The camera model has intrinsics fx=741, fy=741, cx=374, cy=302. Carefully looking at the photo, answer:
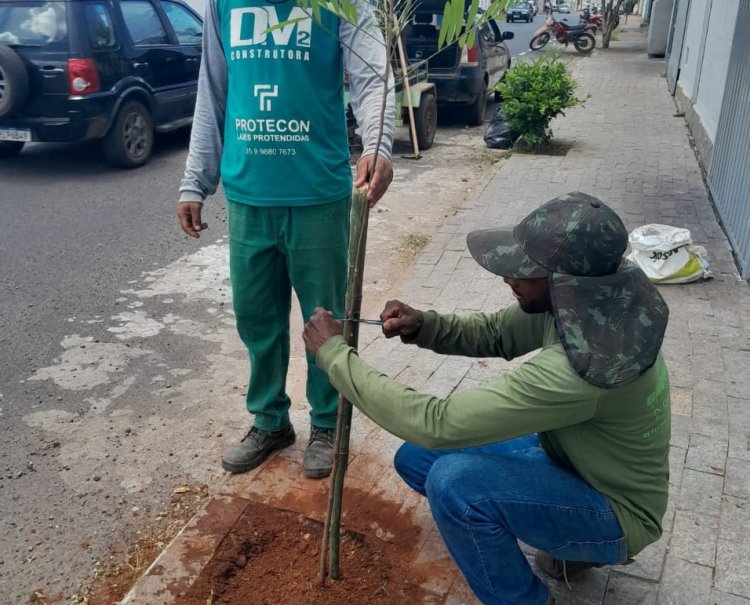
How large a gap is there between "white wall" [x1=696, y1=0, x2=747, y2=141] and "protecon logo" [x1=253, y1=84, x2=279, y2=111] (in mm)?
6343

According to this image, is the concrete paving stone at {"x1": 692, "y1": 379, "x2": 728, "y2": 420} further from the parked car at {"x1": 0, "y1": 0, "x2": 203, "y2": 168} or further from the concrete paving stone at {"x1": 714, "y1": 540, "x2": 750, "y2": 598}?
the parked car at {"x1": 0, "y1": 0, "x2": 203, "y2": 168}

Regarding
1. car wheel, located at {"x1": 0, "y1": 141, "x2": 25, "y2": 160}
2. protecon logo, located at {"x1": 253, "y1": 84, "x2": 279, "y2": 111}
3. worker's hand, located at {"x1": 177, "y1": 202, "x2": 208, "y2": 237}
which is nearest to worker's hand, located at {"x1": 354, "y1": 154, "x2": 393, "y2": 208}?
protecon logo, located at {"x1": 253, "y1": 84, "x2": 279, "y2": 111}

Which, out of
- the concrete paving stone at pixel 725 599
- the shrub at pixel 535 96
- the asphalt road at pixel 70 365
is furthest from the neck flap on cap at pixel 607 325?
the shrub at pixel 535 96

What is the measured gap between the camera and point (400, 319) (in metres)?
2.30

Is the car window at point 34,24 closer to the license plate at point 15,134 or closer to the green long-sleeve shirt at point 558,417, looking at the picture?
the license plate at point 15,134

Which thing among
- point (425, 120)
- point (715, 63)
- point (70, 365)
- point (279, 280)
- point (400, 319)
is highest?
point (715, 63)

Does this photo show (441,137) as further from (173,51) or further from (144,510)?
(144,510)

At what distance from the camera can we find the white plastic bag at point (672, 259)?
496cm

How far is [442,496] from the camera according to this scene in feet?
6.85

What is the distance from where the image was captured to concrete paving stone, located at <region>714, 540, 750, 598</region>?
→ 7.94 ft

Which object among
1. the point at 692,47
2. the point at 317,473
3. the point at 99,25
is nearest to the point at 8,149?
the point at 99,25

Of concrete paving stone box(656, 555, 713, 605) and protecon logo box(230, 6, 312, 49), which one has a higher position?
protecon logo box(230, 6, 312, 49)

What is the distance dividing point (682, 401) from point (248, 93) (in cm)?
246

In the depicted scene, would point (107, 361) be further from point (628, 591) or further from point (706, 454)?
point (706, 454)
